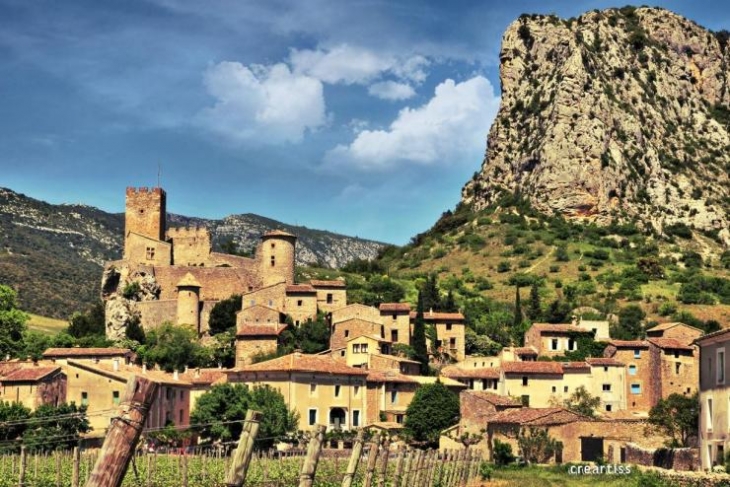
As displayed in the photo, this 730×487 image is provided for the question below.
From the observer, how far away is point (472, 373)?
75812 mm

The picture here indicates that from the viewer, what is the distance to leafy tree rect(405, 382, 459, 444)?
66000mm

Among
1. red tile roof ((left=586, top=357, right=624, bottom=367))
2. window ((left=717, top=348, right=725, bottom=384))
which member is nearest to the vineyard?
window ((left=717, top=348, right=725, bottom=384))

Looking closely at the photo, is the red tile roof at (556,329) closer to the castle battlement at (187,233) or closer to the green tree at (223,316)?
the green tree at (223,316)

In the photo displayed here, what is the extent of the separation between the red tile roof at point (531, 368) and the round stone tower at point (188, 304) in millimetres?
26605

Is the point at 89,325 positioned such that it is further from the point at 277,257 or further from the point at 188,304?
the point at 277,257

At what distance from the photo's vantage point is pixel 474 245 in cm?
13462

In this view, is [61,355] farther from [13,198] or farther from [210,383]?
[13,198]

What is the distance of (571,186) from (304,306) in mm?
68371

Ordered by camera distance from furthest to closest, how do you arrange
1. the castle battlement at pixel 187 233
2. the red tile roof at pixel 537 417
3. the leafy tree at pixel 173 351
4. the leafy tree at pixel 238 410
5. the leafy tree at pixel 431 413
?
the castle battlement at pixel 187 233 < the leafy tree at pixel 173 351 < the leafy tree at pixel 431 413 < the leafy tree at pixel 238 410 < the red tile roof at pixel 537 417

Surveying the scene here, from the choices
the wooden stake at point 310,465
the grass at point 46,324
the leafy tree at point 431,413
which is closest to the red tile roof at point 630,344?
the leafy tree at point 431,413

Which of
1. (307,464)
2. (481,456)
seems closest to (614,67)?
(481,456)

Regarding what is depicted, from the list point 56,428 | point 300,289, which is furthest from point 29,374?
point 300,289

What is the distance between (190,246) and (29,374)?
34674 mm

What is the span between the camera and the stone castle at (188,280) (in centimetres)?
8600
